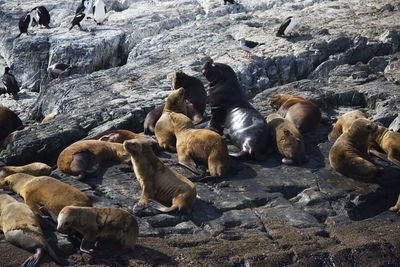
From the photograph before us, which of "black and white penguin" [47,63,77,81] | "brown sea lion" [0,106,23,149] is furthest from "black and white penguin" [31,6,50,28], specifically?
"brown sea lion" [0,106,23,149]

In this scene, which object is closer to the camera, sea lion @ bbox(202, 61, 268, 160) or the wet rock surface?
the wet rock surface

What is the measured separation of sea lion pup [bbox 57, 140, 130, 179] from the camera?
7.40 metres

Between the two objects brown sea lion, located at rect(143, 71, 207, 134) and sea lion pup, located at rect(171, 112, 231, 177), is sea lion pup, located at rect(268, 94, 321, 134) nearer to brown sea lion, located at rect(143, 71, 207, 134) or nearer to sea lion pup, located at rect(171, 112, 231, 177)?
brown sea lion, located at rect(143, 71, 207, 134)

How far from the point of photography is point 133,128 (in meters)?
10.0

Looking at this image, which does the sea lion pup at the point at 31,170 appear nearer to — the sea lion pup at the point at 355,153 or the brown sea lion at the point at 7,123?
the brown sea lion at the point at 7,123

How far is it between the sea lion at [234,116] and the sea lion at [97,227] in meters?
2.92

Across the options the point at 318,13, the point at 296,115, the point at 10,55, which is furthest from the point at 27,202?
the point at 10,55

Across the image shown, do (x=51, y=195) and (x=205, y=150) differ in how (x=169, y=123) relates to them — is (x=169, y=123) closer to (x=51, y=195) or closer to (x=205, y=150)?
(x=205, y=150)

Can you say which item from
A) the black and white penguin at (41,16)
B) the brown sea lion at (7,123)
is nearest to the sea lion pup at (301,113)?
the brown sea lion at (7,123)

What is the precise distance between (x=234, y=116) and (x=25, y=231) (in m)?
4.41

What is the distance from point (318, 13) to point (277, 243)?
12.9 metres

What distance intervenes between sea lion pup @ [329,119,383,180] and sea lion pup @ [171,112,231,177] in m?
1.53

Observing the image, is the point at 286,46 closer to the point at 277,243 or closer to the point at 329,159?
the point at 329,159

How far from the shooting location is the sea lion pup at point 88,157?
291 inches
